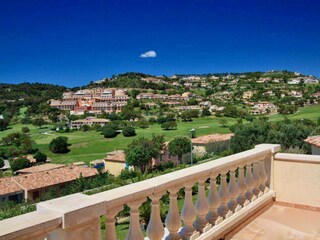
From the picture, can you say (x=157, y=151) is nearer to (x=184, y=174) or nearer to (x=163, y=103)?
(x=184, y=174)

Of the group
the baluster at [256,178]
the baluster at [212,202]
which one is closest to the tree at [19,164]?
the baluster at [256,178]

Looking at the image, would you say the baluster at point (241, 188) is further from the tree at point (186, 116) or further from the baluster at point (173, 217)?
the tree at point (186, 116)

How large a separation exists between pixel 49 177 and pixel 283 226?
37749 millimetres

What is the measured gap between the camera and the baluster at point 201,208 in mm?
2531

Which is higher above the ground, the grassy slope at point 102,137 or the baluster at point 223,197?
the baluster at point 223,197

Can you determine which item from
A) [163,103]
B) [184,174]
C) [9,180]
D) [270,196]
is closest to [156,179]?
[184,174]

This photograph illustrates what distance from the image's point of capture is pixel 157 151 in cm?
4759

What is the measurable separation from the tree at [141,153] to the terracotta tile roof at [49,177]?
19.2 feet

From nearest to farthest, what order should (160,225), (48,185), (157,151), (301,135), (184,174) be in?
(160,225) → (184,174) → (301,135) → (48,185) → (157,151)

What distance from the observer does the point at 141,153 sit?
45188 mm

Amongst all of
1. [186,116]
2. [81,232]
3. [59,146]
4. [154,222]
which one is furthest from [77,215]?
[186,116]

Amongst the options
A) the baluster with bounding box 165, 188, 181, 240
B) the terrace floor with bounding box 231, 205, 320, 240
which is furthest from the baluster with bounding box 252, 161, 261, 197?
the baluster with bounding box 165, 188, 181, 240

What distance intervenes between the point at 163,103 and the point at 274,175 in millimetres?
96439

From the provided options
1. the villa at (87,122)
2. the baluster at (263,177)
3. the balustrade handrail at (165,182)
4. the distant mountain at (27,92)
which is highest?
the distant mountain at (27,92)
